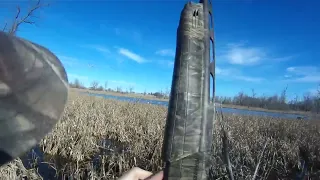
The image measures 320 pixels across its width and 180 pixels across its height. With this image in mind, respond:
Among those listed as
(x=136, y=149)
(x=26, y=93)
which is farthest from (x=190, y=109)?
(x=136, y=149)

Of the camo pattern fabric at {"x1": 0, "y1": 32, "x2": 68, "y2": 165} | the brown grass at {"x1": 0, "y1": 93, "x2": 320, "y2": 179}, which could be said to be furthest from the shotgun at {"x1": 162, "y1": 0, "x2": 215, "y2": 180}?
the brown grass at {"x1": 0, "y1": 93, "x2": 320, "y2": 179}

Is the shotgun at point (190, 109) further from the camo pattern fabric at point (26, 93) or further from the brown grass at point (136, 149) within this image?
the brown grass at point (136, 149)

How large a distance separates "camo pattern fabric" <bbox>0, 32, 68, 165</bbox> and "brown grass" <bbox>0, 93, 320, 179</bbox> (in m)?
3.10

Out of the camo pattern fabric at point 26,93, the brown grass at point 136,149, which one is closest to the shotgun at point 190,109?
the camo pattern fabric at point 26,93

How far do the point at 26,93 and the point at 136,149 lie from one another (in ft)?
16.0

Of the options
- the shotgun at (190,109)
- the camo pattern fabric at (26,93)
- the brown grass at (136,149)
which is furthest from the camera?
the brown grass at (136,149)

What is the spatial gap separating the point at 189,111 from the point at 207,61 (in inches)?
8.7

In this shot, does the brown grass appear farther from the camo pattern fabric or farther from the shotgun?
the camo pattern fabric

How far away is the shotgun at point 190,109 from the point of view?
949mm

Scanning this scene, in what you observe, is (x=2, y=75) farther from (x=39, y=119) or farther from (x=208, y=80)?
(x=208, y=80)

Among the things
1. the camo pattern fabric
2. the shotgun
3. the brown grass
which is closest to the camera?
the camo pattern fabric

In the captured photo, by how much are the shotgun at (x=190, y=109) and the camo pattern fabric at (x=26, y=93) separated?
0.43 metres

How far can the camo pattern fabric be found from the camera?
574 mm

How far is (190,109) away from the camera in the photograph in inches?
37.9
